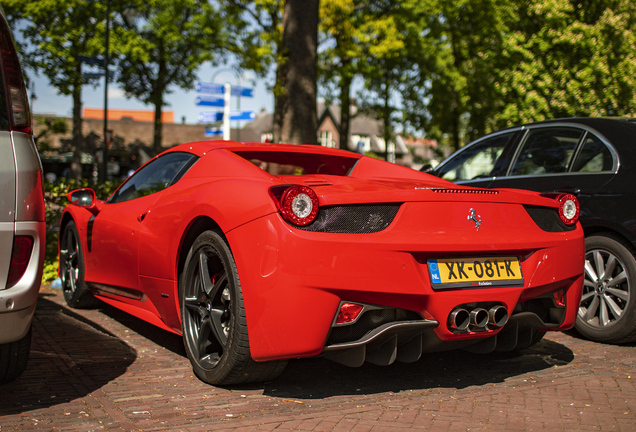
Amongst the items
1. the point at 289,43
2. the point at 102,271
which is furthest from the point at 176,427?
the point at 289,43

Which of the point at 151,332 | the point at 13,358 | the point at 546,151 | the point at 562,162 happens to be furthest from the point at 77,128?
the point at 13,358

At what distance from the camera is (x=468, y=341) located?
11.0ft

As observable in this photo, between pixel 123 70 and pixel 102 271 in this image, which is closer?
pixel 102 271

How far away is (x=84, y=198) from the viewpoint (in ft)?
16.4

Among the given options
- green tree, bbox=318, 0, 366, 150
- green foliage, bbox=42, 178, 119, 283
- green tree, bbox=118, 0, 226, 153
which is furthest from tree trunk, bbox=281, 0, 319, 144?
green tree, bbox=118, 0, 226, 153

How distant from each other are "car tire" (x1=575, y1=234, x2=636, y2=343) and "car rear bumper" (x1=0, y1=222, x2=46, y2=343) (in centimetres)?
383

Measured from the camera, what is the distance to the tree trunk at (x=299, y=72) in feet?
29.6

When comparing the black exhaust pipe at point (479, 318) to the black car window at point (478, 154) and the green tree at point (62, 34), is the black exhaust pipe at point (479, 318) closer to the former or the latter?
the black car window at point (478, 154)

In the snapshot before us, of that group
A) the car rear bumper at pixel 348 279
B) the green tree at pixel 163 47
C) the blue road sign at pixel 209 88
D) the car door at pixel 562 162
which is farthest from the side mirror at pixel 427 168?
the green tree at pixel 163 47

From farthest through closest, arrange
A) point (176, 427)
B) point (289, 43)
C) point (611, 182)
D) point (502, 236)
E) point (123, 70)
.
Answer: point (123, 70) → point (289, 43) → point (611, 182) → point (502, 236) → point (176, 427)

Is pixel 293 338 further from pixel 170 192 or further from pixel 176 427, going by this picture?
pixel 170 192

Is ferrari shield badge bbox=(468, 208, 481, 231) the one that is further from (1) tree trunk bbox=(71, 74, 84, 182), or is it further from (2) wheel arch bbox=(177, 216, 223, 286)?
(1) tree trunk bbox=(71, 74, 84, 182)

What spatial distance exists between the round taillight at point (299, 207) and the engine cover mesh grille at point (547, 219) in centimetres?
135

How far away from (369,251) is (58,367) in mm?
2186
